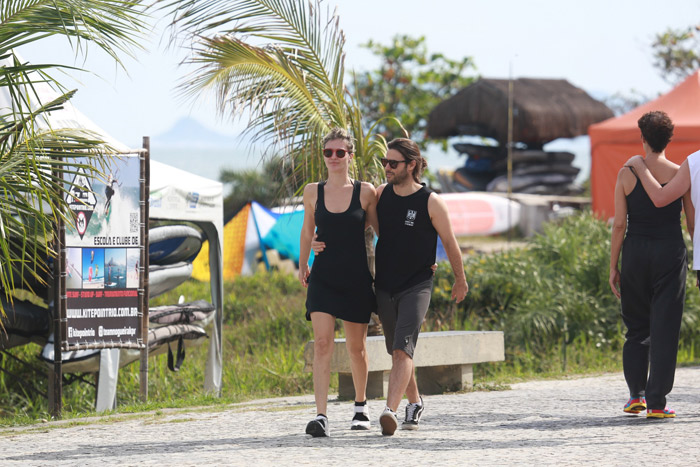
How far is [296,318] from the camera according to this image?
14523 millimetres

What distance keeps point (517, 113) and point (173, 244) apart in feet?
64.3

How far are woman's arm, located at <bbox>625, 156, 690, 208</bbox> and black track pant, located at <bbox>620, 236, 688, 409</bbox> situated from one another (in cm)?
25

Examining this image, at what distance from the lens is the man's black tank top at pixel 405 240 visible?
6.33m

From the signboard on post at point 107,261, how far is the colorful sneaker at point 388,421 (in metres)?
3.48

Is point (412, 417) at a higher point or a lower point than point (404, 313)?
lower

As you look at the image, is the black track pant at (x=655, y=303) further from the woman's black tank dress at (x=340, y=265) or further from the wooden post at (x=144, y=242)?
the wooden post at (x=144, y=242)

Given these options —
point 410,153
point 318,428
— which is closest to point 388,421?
point 318,428

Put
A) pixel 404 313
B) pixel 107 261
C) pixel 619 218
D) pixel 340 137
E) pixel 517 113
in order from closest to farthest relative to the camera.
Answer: pixel 404 313
pixel 340 137
pixel 619 218
pixel 107 261
pixel 517 113

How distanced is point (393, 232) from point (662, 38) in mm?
30681

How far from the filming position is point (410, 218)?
20.8 ft

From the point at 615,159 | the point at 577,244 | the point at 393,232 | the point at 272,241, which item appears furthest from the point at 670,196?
the point at 272,241

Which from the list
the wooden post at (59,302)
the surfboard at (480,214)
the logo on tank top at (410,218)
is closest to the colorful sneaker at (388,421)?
the logo on tank top at (410,218)

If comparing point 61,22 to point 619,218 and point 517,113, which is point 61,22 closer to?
point 619,218

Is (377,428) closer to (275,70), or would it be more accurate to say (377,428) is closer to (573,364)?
(275,70)
